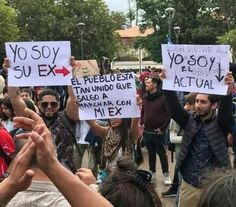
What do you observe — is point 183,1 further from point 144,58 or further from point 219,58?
point 219,58

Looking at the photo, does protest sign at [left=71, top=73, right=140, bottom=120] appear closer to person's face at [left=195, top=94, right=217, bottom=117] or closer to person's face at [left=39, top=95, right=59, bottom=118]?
person's face at [left=39, top=95, right=59, bottom=118]

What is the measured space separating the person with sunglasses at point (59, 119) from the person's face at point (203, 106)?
3.44 ft

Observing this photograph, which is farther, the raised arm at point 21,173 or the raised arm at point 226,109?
the raised arm at point 226,109

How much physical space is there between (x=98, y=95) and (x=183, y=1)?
4930 centimetres

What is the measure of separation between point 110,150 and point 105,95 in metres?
0.56

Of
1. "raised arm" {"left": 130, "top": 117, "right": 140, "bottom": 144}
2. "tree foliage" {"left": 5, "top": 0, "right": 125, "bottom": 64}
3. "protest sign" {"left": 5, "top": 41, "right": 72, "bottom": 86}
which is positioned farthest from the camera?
"tree foliage" {"left": 5, "top": 0, "right": 125, "bottom": 64}

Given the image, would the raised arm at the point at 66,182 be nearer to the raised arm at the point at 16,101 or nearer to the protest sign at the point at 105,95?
the raised arm at the point at 16,101

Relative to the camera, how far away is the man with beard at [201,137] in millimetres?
4541

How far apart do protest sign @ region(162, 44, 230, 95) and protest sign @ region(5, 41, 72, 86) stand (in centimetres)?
91

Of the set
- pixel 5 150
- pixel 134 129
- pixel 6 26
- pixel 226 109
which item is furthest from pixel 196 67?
pixel 6 26

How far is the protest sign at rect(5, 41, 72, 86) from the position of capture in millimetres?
4992

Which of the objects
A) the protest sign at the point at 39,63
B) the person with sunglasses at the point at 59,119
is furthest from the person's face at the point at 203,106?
the protest sign at the point at 39,63

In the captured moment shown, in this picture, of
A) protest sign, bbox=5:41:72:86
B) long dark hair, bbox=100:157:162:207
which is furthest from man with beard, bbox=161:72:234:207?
long dark hair, bbox=100:157:162:207

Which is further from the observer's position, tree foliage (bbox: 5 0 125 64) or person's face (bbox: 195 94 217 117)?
tree foliage (bbox: 5 0 125 64)
